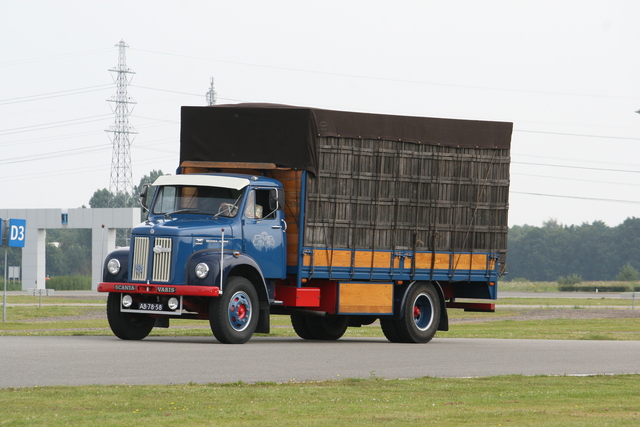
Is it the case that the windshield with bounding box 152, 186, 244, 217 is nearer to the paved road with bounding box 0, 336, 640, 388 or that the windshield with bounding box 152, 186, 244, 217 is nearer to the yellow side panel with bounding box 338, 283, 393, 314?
the paved road with bounding box 0, 336, 640, 388

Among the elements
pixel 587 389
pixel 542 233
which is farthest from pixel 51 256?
pixel 587 389

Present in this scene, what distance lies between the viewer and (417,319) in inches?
884

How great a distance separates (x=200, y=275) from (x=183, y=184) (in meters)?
2.12

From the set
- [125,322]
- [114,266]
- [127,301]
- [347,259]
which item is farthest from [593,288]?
[127,301]

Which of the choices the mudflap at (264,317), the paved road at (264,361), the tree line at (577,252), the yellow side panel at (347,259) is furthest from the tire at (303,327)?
the tree line at (577,252)

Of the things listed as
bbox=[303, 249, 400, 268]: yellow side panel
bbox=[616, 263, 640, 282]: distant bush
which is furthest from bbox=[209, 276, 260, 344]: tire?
bbox=[616, 263, 640, 282]: distant bush

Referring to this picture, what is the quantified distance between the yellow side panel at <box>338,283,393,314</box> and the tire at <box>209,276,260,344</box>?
2037mm

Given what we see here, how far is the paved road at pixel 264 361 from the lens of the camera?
13641mm

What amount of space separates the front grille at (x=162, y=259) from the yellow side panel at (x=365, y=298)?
11.6ft

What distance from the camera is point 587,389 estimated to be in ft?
42.9

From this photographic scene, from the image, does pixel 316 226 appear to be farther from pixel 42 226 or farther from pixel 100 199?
pixel 100 199

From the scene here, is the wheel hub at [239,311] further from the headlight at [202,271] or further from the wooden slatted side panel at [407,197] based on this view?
the wooden slatted side panel at [407,197]

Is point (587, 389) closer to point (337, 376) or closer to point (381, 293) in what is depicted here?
point (337, 376)

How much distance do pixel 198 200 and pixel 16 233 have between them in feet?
39.8
